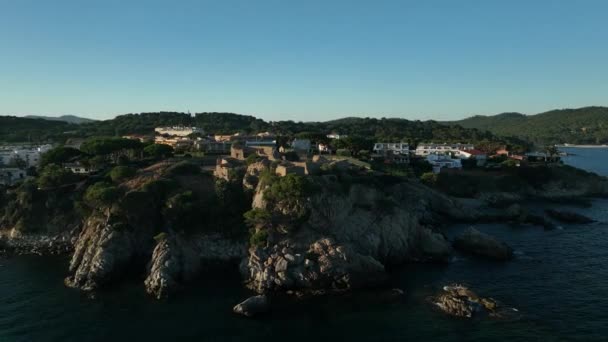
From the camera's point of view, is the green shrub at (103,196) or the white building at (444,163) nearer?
the green shrub at (103,196)

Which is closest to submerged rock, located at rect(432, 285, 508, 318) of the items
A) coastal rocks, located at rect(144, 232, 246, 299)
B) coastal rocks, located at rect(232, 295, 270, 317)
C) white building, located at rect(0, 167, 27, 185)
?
A: coastal rocks, located at rect(232, 295, 270, 317)

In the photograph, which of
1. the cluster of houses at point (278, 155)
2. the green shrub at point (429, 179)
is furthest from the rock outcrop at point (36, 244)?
the green shrub at point (429, 179)

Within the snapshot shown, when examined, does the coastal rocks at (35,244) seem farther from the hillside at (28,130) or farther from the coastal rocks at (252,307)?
the hillside at (28,130)

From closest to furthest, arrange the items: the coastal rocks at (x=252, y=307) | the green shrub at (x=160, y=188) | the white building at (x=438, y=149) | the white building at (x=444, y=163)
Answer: the coastal rocks at (x=252, y=307) < the green shrub at (x=160, y=188) < the white building at (x=444, y=163) < the white building at (x=438, y=149)

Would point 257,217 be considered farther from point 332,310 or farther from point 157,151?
point 157,151

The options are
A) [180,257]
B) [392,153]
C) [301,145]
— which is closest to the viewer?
[180,257]

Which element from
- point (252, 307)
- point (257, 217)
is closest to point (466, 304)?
point (252, 307)
